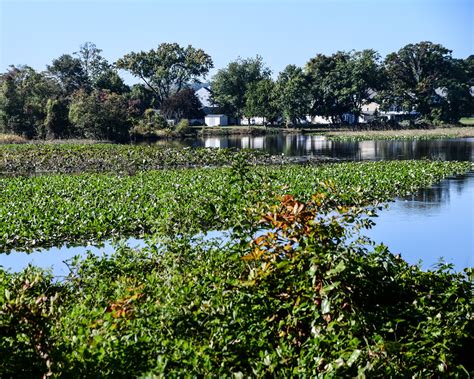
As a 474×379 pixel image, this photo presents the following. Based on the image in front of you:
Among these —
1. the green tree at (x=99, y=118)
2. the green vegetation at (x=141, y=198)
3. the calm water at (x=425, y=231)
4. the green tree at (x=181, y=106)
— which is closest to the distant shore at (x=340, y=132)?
the green tree at (x=99, y=118)

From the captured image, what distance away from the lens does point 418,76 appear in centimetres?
7044

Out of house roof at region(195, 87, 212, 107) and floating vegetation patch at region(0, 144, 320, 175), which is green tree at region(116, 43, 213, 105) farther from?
floating vegetation patch at region(0, 144, 320, 175)

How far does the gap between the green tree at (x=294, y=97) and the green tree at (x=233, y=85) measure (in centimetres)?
911

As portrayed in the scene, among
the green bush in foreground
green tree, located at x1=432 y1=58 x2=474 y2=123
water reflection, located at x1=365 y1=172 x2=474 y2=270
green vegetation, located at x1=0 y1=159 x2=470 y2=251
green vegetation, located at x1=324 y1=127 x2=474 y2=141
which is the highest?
green tree, located at x1=432 y1=58 x2=474 y2=123

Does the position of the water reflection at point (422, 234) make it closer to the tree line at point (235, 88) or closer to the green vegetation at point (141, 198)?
the green vegetation at point (141, 198)

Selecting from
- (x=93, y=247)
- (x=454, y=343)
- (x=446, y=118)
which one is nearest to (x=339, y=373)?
(x=454, y=343)

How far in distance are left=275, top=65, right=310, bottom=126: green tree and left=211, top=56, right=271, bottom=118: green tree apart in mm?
9109

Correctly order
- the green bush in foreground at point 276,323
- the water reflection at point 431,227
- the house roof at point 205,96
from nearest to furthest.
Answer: the green bush in foreground at point 276,323 → the water reflection at point 431,227 → the house roof at point 205,96

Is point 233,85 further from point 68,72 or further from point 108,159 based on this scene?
point 108,159

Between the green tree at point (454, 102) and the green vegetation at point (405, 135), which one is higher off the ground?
the green tree at point (454, 102)

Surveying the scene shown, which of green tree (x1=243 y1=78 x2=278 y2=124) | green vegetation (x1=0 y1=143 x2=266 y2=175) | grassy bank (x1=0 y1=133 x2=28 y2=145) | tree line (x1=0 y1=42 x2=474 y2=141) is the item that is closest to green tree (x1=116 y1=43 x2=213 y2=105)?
tree line (x1=0 y1=42 x2=474 y2=141)

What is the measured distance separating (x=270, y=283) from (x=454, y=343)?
1.55 m

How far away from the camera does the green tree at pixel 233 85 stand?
7812 centimetres

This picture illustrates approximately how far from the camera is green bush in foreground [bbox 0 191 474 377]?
3982 millimetres
